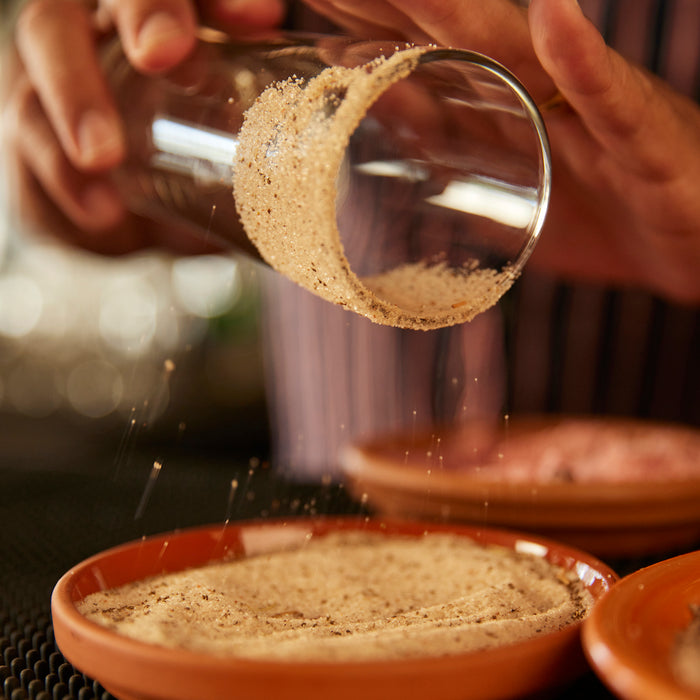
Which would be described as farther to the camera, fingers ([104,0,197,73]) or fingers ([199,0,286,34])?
fingers ([199,0,286,34])

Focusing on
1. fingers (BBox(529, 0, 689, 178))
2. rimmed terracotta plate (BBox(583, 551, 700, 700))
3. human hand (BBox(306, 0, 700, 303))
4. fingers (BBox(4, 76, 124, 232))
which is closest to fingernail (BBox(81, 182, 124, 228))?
fingers (BBox(4, 76, 124, 232))

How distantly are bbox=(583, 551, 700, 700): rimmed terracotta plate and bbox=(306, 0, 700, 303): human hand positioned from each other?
0.28 metres

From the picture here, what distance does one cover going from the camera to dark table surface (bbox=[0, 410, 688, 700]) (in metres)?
0.38

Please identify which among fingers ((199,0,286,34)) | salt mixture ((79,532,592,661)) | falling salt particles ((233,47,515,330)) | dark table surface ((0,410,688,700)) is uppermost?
fingers ((199,0,286,34))

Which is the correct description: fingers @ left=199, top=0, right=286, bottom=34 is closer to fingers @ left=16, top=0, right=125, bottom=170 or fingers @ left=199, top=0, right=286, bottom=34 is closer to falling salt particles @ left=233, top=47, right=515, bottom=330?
fingers @ left=16, top=0, right=125, bottom=170

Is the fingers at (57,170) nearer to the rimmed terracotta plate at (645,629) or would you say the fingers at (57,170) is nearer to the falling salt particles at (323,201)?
the falling salt particles at (323,201)

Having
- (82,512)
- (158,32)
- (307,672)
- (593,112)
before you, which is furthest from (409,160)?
(82,512)

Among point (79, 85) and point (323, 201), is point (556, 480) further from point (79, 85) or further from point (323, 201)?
point (79, 85)

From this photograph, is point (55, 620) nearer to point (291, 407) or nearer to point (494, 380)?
point (494, 380)

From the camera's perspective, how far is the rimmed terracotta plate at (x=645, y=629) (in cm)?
23

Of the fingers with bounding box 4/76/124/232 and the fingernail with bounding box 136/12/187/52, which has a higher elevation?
the fingernail with bounding box 136/12/187/52

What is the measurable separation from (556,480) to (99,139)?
0.48 meters

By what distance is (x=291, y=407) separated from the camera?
1610 millimetres

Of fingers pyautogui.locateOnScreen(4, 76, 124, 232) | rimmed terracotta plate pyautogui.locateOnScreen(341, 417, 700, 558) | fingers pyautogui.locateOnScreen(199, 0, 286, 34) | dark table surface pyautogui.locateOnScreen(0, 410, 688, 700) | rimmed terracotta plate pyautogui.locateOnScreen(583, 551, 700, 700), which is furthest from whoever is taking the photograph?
fingers pyautogui.locateOnScreen(4, 76, 124, 232)
